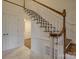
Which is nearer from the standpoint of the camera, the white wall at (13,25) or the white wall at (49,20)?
the white wall at (49,20)

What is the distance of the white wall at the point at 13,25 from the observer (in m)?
5.59

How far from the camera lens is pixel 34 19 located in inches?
204

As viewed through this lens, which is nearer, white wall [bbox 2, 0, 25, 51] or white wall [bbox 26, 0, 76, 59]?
white wall [bbox 26, 0, 76, 59]

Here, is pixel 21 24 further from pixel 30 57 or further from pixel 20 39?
pixel 30 57

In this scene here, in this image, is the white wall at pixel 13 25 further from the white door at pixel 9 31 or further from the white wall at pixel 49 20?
the white wall at pixel 49 20

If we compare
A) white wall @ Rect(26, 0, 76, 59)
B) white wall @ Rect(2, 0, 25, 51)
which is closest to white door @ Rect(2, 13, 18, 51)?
white wall @ Rect(2, 0, 25, 51)

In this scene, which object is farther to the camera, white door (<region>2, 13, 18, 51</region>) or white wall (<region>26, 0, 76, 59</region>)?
white door (<region>2, 13, 18, 51</region>)

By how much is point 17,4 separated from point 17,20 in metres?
0.87

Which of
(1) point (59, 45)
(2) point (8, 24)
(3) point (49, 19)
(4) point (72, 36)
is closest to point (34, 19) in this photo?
(3) point (49, 19)

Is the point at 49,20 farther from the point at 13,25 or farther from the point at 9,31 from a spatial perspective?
the point at 9,31

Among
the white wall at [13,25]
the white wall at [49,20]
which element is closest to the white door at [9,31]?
the white wall at [13,25]

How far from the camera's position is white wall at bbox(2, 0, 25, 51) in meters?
5.59

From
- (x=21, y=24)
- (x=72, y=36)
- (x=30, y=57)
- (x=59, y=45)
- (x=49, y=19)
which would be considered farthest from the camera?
(x=21, y=24)

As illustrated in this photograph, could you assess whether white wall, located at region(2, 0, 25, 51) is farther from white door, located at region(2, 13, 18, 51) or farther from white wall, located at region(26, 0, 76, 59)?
white wall, located at region(26, 0, 76, 59)
